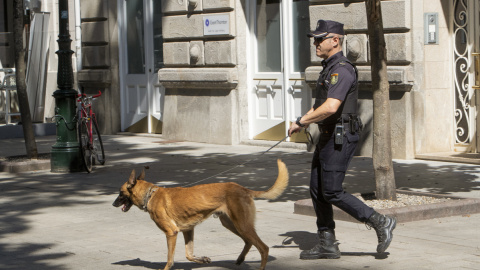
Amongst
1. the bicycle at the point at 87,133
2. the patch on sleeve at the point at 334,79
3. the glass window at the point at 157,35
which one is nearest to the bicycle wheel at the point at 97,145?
the bicycle at the point at 87,133

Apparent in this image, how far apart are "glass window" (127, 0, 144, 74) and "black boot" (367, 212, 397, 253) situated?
12.6 meters

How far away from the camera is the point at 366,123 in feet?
45.5

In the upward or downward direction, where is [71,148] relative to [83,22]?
downward

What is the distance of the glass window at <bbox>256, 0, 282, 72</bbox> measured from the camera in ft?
52.9

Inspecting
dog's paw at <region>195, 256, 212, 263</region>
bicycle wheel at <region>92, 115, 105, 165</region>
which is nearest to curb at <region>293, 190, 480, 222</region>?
dog's paw at <region>195, 256, 212, 263</region>

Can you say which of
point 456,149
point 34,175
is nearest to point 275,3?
point 456,149

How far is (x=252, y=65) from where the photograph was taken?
16.5 metres

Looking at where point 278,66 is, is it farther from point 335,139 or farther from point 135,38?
point 335,139

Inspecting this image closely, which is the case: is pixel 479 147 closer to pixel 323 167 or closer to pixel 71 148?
pixel 71 148

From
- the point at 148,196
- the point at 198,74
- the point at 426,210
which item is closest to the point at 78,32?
the point at 198,74

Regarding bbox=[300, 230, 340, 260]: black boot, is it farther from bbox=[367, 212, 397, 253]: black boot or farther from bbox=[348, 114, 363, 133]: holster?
bbox=[348, 114, 363, 133]: holster

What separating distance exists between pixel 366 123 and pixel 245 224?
25.1ft

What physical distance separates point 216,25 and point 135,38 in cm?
335

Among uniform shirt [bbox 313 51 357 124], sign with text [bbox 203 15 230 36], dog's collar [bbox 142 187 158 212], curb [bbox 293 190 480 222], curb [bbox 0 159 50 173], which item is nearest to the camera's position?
dog's collar [bbox 142 187 158 212]
